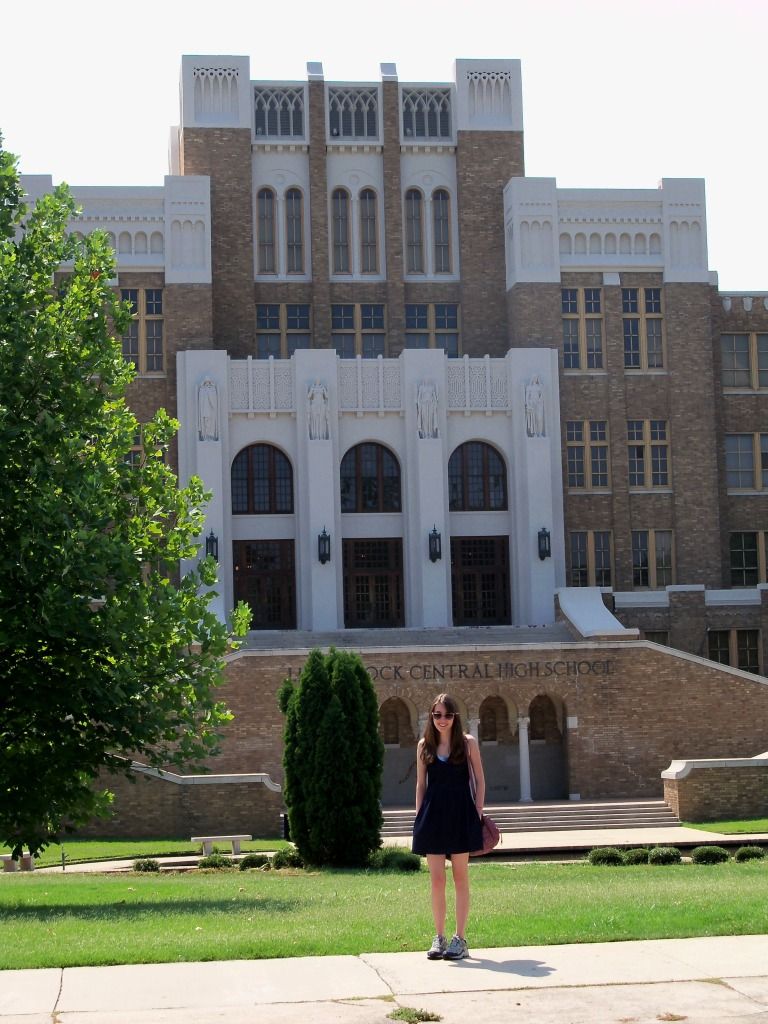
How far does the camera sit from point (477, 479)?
49.1 meters

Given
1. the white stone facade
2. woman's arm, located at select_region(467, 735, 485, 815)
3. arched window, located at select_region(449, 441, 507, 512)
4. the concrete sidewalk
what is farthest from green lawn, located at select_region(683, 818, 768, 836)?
the concrete sidewalk

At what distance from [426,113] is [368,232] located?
4.80 metres

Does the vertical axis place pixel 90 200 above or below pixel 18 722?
above

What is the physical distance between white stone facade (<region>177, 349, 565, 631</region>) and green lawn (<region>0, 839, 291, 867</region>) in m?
14.4

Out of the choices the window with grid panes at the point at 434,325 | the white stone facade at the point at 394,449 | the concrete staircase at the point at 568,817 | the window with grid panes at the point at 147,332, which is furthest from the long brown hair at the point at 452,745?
the window with grid panes at the point at 434,325

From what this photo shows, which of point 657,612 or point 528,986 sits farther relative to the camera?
point 657,612

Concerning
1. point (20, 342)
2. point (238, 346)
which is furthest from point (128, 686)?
point (238, 346)

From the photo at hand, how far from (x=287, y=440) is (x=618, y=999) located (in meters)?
39.7

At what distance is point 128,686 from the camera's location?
17.6 m

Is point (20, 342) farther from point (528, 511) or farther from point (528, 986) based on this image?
point (528, 511)

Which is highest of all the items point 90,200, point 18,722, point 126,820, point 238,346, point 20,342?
point 90,200

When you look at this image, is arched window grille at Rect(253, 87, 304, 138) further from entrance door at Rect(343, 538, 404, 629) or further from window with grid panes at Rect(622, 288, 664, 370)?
entrance door at Rect(343, 538, 404, 629)

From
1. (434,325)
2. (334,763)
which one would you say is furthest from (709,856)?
(434,325)

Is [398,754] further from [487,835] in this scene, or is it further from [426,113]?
[487,835]
